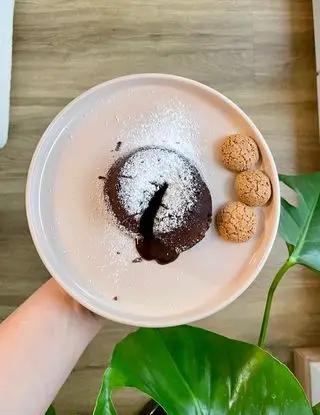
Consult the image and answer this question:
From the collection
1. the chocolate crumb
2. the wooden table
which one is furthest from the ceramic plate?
the wooden table

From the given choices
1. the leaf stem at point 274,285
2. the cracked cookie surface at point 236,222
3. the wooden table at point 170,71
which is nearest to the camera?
the cracked cookie surface at point 236,222

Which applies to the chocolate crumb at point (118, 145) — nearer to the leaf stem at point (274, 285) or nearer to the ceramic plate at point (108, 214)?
the ceramic plate at point (108, 214)

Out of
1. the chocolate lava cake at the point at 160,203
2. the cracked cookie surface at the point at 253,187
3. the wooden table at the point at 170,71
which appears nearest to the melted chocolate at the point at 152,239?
the chocolate lava cake at the point at 160,203

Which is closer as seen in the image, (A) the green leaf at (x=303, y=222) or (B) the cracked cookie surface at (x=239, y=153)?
(B) the cracked cookie surface at (x=239, y=153)

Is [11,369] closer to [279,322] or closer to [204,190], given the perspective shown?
[204,190]

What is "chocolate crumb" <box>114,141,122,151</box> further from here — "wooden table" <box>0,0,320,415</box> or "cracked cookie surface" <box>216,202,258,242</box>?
"wooden table" <box>0,0,320,415</box>

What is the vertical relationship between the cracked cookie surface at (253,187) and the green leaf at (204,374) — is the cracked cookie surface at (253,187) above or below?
above

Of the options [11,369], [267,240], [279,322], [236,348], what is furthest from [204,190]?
[279,322]
